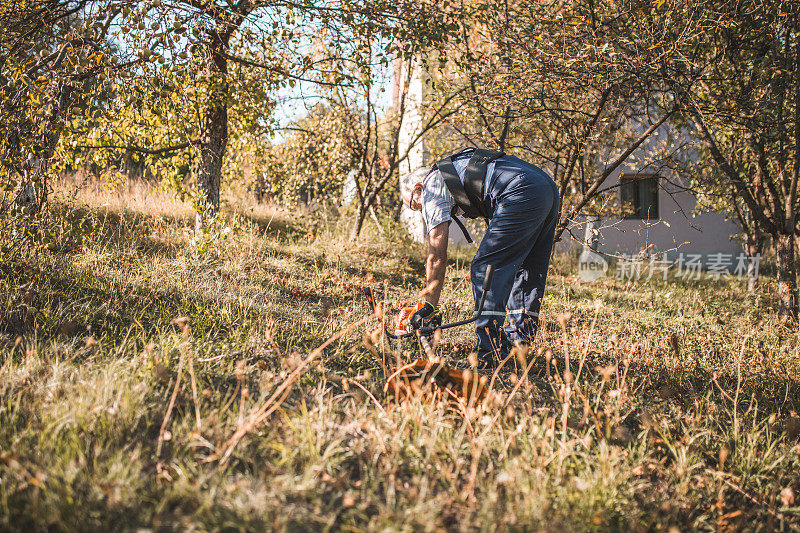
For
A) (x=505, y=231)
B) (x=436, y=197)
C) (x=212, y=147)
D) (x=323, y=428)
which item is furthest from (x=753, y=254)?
(x=323, y=428)

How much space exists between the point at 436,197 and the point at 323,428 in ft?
5.33

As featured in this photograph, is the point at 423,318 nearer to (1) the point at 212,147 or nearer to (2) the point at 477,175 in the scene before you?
(2) the point at 477,175

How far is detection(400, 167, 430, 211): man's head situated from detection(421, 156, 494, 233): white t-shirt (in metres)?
0.07

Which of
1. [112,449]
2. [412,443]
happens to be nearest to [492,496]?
[412,443]

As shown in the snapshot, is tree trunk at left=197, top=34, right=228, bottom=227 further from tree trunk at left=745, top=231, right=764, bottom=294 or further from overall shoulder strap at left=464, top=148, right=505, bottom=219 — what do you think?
tree trunk at left=745, top=231, right=764, bottom=294

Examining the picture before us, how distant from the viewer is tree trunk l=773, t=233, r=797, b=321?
491cm

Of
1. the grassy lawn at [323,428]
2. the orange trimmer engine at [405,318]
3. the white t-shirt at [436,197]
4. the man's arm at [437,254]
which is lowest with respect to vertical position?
the grassy lawn at [323,428]

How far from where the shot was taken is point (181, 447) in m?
1.78

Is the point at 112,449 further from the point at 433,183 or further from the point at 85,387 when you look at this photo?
the point at 433,183

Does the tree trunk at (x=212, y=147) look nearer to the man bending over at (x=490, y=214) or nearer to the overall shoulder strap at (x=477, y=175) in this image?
the man bending over at (x=490, y=214)

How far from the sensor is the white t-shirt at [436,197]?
2.98 m

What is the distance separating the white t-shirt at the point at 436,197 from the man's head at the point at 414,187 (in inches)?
2.7

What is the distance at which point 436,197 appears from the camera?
304cm

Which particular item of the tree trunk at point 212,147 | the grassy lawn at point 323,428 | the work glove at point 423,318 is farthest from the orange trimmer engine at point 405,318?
the tree trunk at point 212,147
